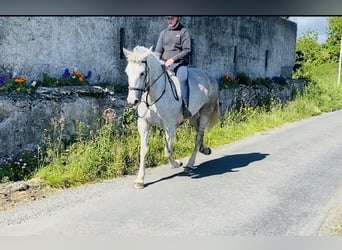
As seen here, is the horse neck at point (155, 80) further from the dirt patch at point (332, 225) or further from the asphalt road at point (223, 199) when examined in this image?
the dirt patch at point (332, 225)

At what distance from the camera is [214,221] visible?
6.70ft

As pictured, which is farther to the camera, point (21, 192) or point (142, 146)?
point (142, 146)

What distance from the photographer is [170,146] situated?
2381 millimetres

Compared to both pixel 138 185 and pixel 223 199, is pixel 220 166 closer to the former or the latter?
pixel 223 199

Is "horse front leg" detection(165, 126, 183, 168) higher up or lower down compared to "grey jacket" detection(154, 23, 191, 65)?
lower down

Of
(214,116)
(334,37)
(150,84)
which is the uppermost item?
(334,37)

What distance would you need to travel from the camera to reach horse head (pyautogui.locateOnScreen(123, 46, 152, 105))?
2084 mm

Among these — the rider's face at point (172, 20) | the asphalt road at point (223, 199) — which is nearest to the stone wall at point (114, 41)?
the rider's face at point (172, 20)

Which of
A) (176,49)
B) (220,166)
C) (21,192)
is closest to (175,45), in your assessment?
(176,49)

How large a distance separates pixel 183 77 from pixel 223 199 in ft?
2.30

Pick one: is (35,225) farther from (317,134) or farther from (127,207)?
(317,134)

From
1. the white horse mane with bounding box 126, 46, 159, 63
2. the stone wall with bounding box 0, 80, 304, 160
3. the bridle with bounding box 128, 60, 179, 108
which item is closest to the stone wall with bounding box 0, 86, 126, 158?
the stone wall with bounding box 0, 80, 304, 160

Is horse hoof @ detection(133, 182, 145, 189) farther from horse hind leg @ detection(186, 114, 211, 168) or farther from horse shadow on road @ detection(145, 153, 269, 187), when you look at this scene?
horse hind leg @ detection(186, 114, 211, 168)

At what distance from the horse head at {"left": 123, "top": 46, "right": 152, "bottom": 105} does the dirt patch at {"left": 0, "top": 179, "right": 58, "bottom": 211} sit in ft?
1.81
